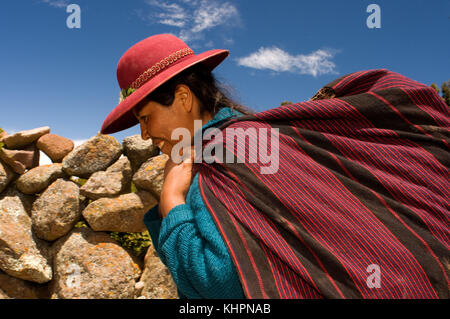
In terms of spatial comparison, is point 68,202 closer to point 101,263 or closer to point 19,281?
point 101,263

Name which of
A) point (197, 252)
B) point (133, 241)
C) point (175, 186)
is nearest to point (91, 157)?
point (133, 241)

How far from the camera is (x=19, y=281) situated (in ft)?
14.7

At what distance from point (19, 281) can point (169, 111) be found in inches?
172

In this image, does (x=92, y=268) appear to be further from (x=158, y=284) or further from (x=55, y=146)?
(x=55, y=146)

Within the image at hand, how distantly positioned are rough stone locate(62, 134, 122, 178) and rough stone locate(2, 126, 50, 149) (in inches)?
30.4

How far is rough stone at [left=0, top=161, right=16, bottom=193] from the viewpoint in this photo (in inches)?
183

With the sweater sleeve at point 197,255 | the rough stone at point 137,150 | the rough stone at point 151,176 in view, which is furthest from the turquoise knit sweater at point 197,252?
the rough stone at point 137,150

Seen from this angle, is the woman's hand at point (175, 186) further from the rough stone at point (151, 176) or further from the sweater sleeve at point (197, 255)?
the rough stone at point (151, 176)

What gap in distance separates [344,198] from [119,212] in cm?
365

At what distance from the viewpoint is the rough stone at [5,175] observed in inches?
183

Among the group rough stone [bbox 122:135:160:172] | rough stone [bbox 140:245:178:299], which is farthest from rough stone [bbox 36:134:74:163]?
rough stone [bbox 140:245:178:299]

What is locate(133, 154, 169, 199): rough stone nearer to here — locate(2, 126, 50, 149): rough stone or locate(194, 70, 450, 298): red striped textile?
locate(2, 126, 50, 149): rough stone

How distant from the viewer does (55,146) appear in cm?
488

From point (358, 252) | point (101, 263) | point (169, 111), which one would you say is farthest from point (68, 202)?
point (358, 252)
